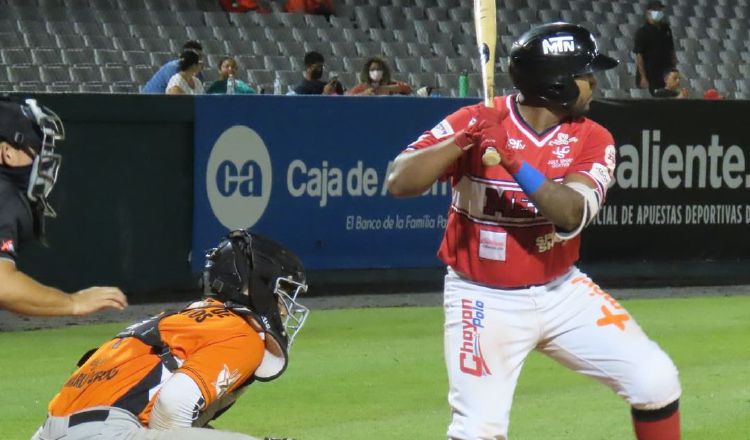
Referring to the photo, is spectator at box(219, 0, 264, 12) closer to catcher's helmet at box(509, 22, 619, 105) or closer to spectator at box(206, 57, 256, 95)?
spectator at box(206, 57, 256, 95)

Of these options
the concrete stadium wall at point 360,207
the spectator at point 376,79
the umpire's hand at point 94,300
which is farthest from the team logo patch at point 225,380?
the spectator at point 376,79

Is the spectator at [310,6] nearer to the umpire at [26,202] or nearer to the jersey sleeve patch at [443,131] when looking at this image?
the jersey sleeve patch at [443,131]

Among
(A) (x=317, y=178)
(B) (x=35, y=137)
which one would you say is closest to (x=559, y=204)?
→ (B) (x=35, y=137)

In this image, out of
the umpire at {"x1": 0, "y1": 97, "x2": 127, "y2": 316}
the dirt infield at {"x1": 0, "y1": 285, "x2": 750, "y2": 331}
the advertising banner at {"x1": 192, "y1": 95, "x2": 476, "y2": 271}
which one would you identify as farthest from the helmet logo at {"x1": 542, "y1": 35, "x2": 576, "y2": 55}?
the advertising banner at {"x1": 192, "y1": 95, "x2": 476, "y2": 271}

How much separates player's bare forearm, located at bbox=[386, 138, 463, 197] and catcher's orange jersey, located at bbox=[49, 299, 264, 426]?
82 centimetres

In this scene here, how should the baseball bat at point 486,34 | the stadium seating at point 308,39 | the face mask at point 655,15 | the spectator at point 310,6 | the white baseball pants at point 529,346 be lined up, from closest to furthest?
the white baseball pants at point 529,346, the baseball bat at point 486,34, the stadium seating at point 308,39, the face mask at point 655,15, the spectator at point 310,6

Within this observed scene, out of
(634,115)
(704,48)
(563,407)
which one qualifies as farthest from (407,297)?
(704,48)

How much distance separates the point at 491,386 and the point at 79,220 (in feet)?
22.8

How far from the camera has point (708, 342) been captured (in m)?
10.4

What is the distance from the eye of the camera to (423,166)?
4992 mm

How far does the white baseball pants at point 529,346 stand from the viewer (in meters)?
5.09

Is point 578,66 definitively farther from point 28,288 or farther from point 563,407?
point 563,407

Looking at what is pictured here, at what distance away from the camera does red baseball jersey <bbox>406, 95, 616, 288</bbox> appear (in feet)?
17.1

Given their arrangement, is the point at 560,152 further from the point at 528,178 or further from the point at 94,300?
the point at 94,300
